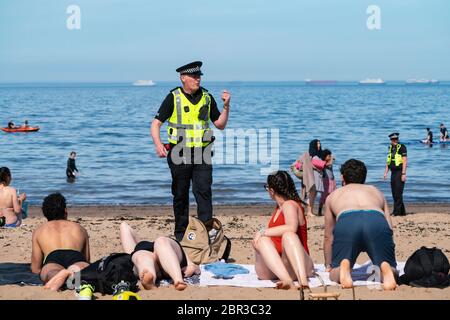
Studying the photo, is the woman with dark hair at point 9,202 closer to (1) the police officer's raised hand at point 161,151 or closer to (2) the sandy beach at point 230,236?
(2) the sandy beach at point 230,236

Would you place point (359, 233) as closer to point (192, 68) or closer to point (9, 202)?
point (192, 68)

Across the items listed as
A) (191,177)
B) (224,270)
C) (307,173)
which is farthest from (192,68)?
(307,173)

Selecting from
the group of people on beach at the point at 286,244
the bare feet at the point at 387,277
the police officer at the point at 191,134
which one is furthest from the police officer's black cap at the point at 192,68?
the bare feet at the point at 387,277

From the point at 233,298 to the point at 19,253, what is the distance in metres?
4.01

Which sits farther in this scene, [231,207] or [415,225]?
[231,207]

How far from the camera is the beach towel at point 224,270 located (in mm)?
8547

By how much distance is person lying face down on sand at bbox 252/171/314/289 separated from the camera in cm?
787

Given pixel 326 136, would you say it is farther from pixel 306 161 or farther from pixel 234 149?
pixel 306 161

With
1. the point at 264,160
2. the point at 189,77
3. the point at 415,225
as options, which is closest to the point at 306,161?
the point at 415,225

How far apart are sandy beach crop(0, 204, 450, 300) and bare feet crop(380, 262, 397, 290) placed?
2.8 inches

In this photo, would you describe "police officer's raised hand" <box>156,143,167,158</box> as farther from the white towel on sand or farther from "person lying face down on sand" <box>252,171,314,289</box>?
"person lying face down on sand" <box>252,171,314,289</box>

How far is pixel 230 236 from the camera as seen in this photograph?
12.2 meters

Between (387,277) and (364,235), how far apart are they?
46cm

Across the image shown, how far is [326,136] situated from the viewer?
150ft
